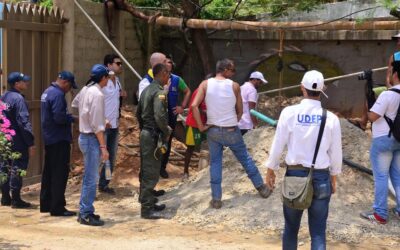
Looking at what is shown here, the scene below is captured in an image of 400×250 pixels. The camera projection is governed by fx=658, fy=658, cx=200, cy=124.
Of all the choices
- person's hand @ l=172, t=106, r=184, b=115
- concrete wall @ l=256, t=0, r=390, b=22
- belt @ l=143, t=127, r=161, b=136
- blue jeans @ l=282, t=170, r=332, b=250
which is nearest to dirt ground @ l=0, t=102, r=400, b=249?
person's hand @ l=172, t=106, r=184, b=115

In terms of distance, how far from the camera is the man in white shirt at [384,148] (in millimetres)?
7164

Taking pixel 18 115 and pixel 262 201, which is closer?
pixel 262 201

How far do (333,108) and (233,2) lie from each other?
10.6ft

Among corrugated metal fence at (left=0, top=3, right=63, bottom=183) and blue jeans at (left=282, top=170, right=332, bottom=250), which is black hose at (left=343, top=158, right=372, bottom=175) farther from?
corrugated metal fence at (left=0, top=3, right=63, bottom=183)

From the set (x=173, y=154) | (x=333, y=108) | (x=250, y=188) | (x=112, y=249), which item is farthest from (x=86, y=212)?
(x=333, y=108)

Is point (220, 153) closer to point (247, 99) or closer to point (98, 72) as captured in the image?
point (98, 72)

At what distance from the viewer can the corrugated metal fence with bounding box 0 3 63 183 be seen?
9094 millimetres

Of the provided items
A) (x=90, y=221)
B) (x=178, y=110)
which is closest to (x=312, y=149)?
(x=90, y=221)

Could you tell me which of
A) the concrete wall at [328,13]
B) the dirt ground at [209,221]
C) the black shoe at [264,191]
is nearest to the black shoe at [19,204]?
the dirt ground at [209,221]

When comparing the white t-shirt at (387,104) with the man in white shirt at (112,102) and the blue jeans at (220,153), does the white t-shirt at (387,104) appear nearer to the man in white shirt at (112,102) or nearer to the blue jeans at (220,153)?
the blue jeans at (220,153)

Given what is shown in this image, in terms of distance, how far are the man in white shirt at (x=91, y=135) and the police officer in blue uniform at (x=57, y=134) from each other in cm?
29

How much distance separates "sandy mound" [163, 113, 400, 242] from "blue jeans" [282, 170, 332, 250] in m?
1.81

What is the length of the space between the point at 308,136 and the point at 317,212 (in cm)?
63

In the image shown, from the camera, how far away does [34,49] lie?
9.65 m
